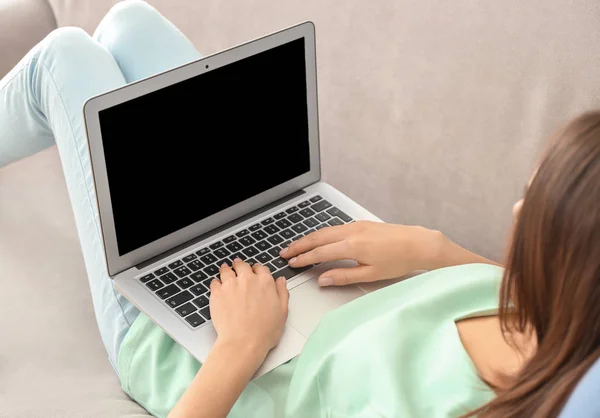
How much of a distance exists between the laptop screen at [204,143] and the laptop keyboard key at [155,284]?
51 millimetres

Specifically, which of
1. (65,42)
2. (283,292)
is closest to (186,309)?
(283,292)

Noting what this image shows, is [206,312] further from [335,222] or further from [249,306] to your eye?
[335,222]

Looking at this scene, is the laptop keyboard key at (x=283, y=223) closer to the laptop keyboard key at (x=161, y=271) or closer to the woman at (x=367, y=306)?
the woman at (x=367, y=306)

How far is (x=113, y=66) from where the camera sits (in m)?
1.19

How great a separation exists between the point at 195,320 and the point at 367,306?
0.22 meters

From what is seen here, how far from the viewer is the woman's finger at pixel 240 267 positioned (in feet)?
3.31

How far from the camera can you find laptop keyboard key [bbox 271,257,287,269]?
1.07 meters

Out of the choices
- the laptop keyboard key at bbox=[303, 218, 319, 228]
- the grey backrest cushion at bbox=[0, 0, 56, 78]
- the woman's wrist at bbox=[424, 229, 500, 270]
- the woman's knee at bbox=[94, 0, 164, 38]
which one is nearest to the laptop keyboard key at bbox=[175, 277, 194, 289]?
the laptop keyboard key at bbox=[303, 218, 319, 228]

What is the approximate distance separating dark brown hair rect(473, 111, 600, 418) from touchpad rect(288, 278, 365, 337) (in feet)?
1.11

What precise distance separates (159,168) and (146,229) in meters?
0.08

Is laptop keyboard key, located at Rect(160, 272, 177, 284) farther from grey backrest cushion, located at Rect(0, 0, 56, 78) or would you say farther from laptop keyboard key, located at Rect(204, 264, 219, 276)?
grey backrest cushion, located at Rect(0, 0, 56, 78)

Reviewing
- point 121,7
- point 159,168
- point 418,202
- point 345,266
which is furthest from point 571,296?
point 121,7

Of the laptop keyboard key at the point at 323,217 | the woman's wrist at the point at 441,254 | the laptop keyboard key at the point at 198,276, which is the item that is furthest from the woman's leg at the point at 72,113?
the woman's wrist at the point at 441,254

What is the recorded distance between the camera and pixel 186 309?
99 cm
